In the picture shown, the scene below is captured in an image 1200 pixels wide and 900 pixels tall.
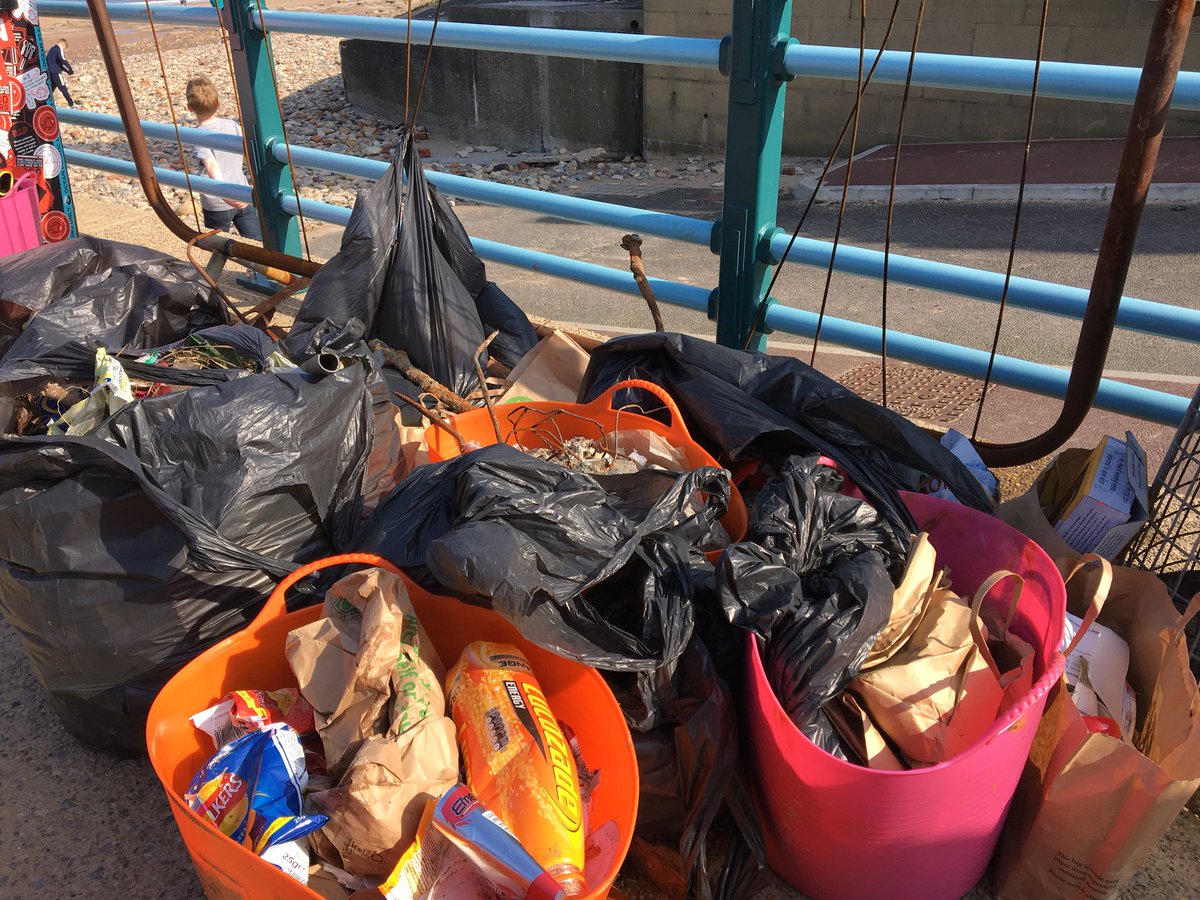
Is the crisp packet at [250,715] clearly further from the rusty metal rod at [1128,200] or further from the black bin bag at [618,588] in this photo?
the rusty metal rod at [1128,200]

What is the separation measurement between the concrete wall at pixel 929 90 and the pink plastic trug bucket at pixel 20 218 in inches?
309

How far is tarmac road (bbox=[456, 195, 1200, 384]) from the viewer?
4.44 meters

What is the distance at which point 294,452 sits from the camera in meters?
2.06

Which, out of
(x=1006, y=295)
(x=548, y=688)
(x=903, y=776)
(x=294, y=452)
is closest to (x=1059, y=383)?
(x=1006, y=295)

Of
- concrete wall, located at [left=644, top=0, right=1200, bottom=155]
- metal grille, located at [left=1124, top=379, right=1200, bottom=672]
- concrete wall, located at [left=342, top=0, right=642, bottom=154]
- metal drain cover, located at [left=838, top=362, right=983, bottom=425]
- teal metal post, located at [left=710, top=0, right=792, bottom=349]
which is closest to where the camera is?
metal grille, located at [left=1124, top=379, right=1200, bottom=672]

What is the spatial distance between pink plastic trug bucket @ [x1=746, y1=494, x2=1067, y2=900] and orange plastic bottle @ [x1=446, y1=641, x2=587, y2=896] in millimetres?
357

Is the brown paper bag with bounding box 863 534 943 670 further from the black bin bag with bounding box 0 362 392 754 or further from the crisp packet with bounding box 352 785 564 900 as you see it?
the black bin bag with bounding box 0 362 392 754

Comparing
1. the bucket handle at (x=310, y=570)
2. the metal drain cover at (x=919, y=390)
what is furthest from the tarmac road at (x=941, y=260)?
the bucket handle at (x=310, y=570)

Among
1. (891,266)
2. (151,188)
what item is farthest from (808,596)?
(151,188)

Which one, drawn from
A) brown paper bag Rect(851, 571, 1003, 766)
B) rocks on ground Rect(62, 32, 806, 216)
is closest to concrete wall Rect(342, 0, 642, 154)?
rocks on ground Rect(62, 32, 806, 216)

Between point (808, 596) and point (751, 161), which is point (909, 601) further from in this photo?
point (751, 161)

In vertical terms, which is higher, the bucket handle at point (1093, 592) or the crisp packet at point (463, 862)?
the bucket handle at point (1093, 592)

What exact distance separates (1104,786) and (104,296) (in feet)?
9.65

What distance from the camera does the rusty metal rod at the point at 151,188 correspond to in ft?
11.1
